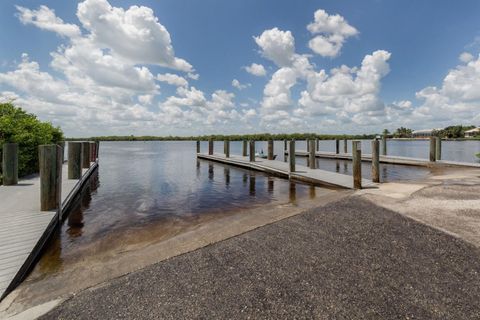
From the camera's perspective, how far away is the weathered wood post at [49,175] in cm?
666

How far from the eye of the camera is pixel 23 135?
11.7m

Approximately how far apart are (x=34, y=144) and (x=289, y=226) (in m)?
14.1

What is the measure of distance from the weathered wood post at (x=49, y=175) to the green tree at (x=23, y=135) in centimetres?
627

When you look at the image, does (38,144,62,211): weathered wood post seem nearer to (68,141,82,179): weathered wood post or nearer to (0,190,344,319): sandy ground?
(0,190,344,319): sandy ground

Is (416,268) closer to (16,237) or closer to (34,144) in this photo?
(16,237)

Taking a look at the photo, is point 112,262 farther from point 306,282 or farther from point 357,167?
point 357,167

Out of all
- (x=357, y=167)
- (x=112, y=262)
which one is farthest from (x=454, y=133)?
(x=112, y=262)

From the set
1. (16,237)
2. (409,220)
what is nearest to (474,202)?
(409,220)

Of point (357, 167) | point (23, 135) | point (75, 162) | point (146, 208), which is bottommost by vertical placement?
point (146, 208)

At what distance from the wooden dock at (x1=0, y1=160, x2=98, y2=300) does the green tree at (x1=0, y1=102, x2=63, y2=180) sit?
3248 mm

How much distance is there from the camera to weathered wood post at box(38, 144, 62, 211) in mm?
6660

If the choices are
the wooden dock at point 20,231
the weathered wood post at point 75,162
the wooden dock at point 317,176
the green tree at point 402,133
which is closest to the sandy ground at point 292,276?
the wooden dock at point 20,231

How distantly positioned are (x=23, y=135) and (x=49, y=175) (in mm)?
7384


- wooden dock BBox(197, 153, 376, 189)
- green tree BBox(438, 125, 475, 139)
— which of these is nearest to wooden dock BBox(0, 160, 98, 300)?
wooden dock BBox(197, 153, 376, 189)
